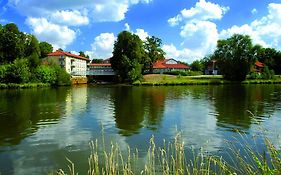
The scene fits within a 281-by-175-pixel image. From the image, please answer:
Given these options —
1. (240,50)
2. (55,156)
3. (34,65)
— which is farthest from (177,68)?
→ (55,156)

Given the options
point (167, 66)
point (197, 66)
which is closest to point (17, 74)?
point (167, 66)

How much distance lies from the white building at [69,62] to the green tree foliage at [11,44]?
14.0 metres

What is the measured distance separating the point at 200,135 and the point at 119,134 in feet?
16.8

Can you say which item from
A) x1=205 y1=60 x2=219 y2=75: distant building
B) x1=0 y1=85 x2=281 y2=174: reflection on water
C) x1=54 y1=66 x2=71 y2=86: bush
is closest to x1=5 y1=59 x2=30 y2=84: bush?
x1=54 y1=66 x2=71 y2=86: bush

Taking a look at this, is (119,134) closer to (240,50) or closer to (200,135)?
(200,135)

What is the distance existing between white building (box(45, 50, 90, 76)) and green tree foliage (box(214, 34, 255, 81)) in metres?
52.4

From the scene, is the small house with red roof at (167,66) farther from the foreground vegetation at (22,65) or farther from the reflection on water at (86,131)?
the reflection on water at (86,131)

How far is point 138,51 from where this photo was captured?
352ft

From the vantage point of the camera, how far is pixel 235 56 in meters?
112

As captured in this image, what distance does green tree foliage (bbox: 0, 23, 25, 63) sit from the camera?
9981 cm

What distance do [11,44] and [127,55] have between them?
35.4m

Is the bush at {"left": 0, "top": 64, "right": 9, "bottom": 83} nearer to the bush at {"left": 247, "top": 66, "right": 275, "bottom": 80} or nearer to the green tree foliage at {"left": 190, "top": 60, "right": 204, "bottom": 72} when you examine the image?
the bush at {"left": 247, "top": 66, "right": 275, "bottom": 80}

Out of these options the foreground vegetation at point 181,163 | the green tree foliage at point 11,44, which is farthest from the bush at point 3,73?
the foreground vegetation at point 181,163

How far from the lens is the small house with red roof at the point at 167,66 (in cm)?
13888
